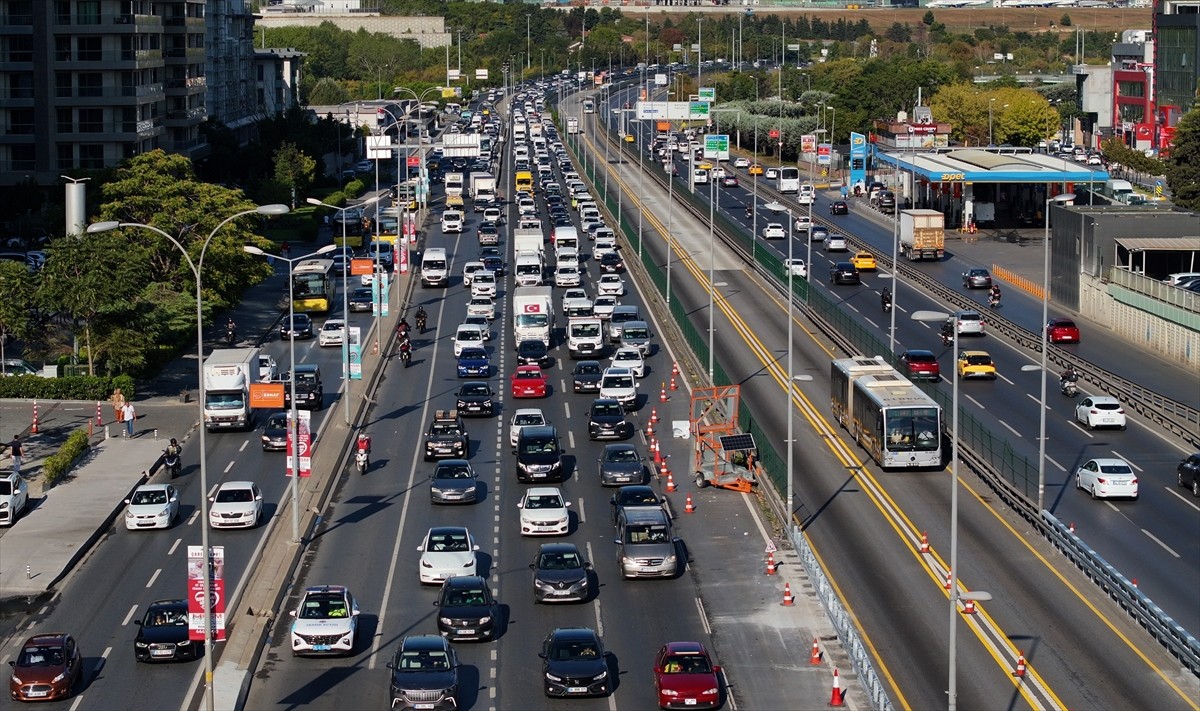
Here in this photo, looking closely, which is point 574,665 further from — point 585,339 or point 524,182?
point 524,182

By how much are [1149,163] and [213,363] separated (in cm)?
10962

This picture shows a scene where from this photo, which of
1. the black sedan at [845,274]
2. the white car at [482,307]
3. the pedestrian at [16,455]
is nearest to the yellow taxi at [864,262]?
the black sedan at [845,274]

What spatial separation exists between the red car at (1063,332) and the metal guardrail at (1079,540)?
1267mm

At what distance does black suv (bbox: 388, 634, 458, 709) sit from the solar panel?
2124 centimetres

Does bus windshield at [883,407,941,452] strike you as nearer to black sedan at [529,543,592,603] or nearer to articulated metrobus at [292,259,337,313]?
black sedan at [529,543,592,603]

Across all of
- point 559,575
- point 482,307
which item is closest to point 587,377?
point 482,307

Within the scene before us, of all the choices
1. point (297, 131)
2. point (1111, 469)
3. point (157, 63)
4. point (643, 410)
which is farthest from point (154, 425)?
point (297, 131)

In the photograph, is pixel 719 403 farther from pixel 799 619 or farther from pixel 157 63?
pixel 157 63

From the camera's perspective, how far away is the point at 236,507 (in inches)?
2168

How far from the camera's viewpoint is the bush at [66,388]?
7325 cm

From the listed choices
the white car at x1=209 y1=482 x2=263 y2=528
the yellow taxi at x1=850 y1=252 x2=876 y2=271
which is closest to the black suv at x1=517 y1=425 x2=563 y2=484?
the white car at x1=209 y1=482 x2=263 y2=528

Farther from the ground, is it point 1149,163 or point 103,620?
point 1149,163

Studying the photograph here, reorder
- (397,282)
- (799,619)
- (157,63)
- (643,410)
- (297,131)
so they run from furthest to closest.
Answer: (297,131) < (157,63) < (397,282) < (643,410) < (799,619)

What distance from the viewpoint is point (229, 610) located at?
46625 mm
